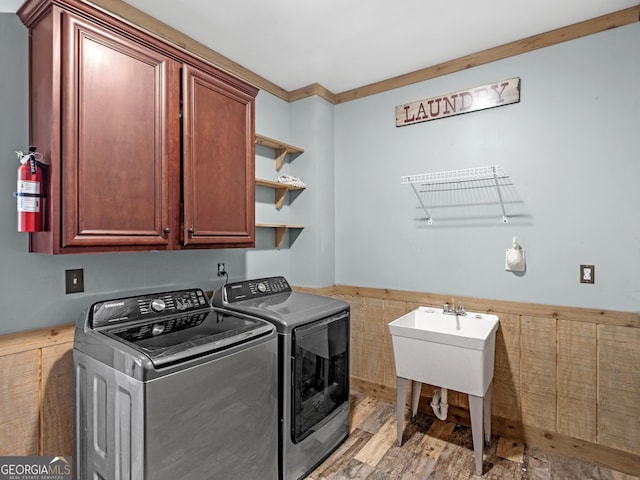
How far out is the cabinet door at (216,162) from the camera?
1819 millimetres

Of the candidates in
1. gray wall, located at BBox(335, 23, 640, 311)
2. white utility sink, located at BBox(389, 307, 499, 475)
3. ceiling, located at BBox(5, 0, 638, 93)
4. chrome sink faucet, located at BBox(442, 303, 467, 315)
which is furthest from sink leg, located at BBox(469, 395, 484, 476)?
ceiling, located at BBox(5, 0, 638, 93)

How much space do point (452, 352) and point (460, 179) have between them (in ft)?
3.92

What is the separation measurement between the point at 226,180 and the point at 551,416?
8.12 feet

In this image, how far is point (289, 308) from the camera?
2070mm

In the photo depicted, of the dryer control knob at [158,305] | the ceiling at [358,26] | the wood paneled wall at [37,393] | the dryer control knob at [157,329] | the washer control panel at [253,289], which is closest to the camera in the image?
the wood paneled wall at [37,393]

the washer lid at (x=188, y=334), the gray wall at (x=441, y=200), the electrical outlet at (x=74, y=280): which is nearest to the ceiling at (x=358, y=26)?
the gray wall at (x=441, y=200)

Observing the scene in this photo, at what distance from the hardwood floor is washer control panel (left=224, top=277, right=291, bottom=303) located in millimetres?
1096

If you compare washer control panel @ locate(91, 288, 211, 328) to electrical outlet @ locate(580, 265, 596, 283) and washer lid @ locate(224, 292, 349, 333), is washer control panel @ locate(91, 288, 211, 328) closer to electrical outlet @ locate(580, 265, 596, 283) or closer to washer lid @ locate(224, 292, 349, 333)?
washer lid @ locate(224, 292, 349, 333)

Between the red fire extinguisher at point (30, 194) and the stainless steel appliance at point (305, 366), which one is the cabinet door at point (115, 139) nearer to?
the red fire extinguisher at point (30, 194)

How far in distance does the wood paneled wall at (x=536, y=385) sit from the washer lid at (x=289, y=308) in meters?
0.84

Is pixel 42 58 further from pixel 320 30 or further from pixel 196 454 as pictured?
pixel 196 454

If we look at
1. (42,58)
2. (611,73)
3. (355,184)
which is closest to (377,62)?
(355,184)

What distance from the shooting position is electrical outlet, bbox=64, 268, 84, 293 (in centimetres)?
170

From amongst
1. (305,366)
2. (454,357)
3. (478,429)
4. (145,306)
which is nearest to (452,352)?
(454,357)
